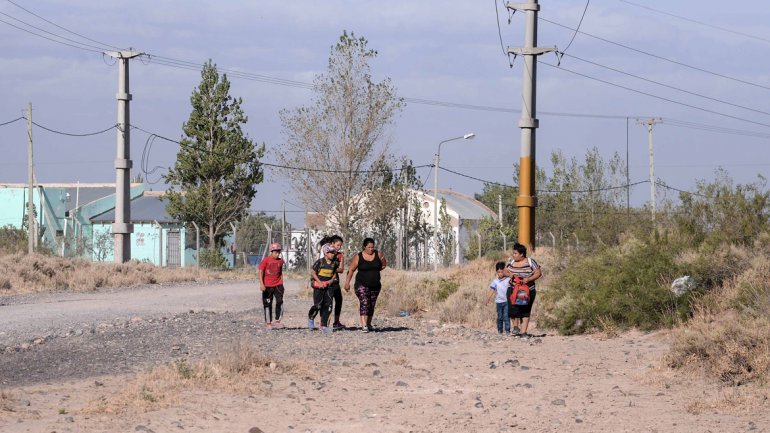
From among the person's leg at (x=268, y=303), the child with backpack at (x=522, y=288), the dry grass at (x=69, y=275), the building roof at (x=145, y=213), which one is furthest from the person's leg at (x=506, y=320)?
the building roof at (x=145, y=213)

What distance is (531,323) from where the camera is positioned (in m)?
20.5

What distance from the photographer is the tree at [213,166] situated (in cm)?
5006

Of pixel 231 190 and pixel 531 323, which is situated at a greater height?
pixel 231 190

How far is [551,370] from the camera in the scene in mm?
13633

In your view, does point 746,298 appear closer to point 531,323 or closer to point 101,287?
point 531,323

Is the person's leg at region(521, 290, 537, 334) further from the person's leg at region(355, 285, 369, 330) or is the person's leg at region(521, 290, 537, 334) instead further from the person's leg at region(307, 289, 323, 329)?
the person's leg at region(307, 289, 323, 329)

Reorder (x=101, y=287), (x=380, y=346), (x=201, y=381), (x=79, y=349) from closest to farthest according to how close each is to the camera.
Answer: (x=201, y=381), (x=79, y=349), (x=380, y=346), (x=101, y=287)

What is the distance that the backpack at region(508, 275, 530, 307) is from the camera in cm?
1775

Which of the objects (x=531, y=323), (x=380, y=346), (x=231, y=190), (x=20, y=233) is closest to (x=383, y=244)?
(x=231, y=190)

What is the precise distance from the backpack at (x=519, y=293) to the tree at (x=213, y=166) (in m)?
33.8

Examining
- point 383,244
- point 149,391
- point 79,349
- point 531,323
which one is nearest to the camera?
point 149,391

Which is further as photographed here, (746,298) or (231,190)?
(231,190)

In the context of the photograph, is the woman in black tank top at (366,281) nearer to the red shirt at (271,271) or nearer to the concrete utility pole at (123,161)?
the red shirt at (271,271)

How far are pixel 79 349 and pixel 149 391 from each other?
12.9 feet
